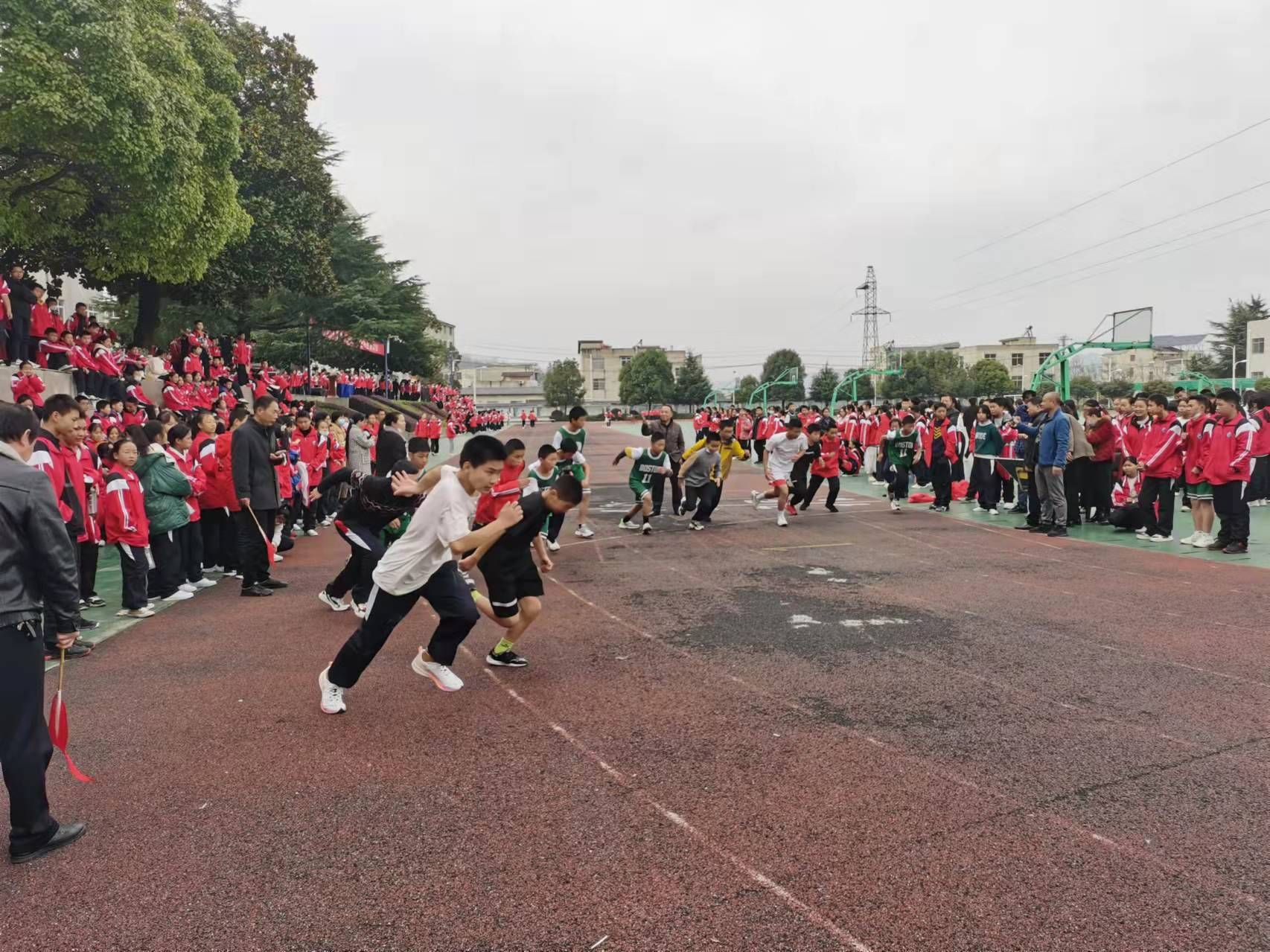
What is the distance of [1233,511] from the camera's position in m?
9.66

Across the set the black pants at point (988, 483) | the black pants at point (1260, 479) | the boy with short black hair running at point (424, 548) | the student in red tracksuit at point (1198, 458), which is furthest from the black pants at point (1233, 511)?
the boy with short black hair running at point (424, 548)

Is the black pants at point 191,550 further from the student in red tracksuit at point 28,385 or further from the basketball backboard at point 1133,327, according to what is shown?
the basketball backboard at point 1133,327

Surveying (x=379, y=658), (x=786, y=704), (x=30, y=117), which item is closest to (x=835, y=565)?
(x=786, y=704)

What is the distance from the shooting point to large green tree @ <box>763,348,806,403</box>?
97.2m

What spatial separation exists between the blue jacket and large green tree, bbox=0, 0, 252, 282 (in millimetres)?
17416

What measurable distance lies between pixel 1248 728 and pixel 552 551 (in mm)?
7566

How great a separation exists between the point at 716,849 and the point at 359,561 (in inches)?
190

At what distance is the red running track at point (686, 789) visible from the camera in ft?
9.27

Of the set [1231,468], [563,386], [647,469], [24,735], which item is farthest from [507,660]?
[563,386]

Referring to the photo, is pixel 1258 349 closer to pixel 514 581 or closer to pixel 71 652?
pixel 514 581

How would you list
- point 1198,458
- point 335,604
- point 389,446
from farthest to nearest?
1. point 1198,458
2. point 389,446
3. point 335,604

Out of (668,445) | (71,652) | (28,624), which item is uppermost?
(668,445)

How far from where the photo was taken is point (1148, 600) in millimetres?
7445

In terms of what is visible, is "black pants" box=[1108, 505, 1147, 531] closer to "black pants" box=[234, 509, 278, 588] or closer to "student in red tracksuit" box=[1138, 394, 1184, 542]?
"student in red tracksuit" box=[1138, 394, 1184, 542]
